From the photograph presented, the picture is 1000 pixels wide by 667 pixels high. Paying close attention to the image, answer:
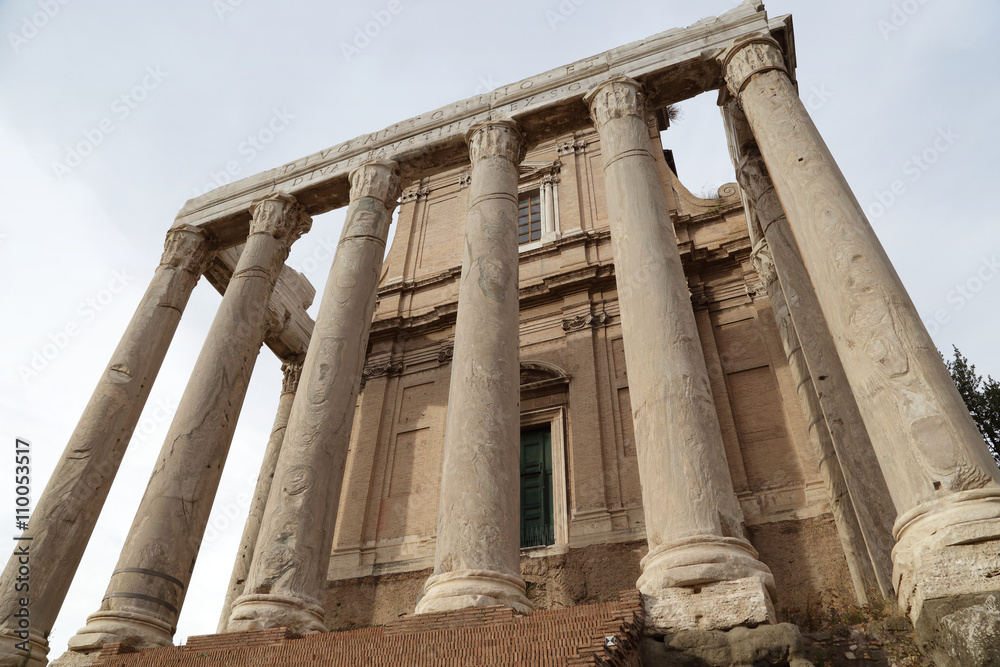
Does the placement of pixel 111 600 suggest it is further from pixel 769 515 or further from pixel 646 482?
pixel 769 515

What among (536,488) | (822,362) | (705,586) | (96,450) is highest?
(822,362)

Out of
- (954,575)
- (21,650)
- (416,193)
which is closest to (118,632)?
(21,650)

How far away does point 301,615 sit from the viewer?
8.32 meters

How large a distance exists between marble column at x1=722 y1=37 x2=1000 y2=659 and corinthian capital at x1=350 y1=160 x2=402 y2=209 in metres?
7.05

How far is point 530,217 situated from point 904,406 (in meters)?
14.2

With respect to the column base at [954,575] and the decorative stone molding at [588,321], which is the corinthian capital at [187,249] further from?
the column base at [954,575]

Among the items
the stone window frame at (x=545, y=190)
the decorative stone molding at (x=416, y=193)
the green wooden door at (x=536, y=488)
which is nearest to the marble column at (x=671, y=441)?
the green wooden door at (x=536, y=488)

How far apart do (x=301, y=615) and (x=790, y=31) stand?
11.7 m

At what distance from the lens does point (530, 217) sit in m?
20.0

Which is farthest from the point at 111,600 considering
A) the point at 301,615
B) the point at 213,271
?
the point at 213,271

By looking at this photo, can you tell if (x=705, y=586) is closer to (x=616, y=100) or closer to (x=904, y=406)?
(x=904, y=406)

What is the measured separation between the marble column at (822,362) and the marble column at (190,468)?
9.19m

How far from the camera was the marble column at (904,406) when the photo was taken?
561cm

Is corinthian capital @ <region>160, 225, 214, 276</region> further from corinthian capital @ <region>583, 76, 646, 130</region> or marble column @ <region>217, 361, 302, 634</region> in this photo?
corinthian capital @ <region>583, 76, 646, 130</region>
